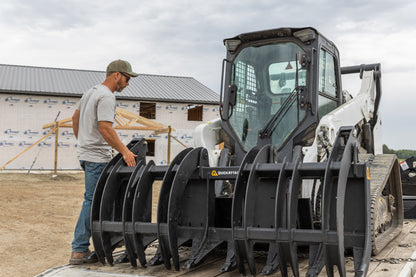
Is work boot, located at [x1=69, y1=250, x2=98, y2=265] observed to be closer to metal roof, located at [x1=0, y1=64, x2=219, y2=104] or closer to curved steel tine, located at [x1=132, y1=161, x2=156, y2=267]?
curved steel tine, located at [x1=132, y1=161, x2=156, y2=267]

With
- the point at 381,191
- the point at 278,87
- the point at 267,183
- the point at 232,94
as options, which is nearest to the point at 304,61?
the point at 278,87

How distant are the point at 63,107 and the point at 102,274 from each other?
25093mm

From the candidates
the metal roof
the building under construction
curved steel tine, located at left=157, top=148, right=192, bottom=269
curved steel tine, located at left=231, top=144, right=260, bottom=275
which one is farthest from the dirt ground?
the metal roof

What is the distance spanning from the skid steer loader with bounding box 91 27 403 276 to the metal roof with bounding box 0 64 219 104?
22.9 meters

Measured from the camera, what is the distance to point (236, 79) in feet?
19.9

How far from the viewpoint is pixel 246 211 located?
374cm

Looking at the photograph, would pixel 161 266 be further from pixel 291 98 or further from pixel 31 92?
pixel 31 92

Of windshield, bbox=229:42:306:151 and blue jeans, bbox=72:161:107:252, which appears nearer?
blue jeans, bbox=72:161:107:252

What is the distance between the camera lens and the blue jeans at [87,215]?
455 cm

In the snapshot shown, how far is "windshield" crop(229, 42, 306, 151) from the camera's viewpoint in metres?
5.59

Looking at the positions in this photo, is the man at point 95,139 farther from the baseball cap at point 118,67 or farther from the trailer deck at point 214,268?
the trailer deck at point 214,268

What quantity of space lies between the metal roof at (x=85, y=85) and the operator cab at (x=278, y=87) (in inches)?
895

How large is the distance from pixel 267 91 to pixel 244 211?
8.18 feet

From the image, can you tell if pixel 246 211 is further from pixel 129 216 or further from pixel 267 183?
pixel 129 216
